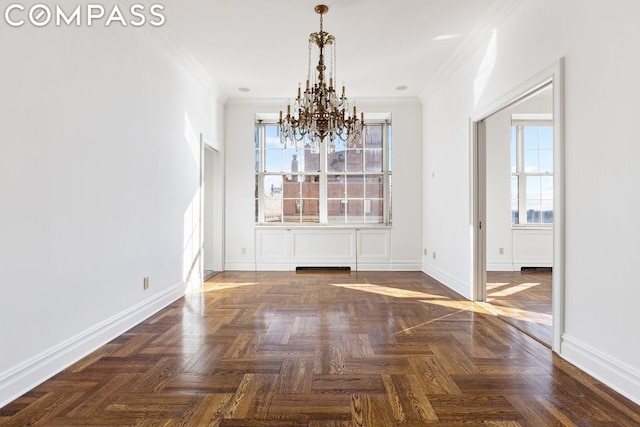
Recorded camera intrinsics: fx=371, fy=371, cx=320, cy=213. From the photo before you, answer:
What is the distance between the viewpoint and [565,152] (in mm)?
2447

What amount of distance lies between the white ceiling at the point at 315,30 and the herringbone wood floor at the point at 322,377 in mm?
2743

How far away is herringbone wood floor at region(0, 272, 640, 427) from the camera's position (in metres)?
1.74

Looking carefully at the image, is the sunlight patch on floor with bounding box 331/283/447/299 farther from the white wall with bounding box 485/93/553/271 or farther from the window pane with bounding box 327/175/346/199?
the white wall with bounding box 485/93/553/271

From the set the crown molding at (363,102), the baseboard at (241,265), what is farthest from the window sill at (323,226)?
the crown molding at (363,102)

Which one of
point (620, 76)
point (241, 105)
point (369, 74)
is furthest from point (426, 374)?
point (241, 105)


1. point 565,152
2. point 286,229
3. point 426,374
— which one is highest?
point 565,152

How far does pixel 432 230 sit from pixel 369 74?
2382 millimetres

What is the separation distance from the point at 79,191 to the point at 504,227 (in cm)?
576

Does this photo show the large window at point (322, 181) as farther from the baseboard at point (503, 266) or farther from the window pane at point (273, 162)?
the baseboard at point (503, 266)

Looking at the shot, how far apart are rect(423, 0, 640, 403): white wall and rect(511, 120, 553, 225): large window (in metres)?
3.44

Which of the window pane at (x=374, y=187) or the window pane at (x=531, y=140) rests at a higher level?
the window pane at (x=531, y=140)

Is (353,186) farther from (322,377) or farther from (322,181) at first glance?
(322,377)

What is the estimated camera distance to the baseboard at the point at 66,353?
189 cm

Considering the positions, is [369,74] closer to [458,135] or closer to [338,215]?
[458,135]
